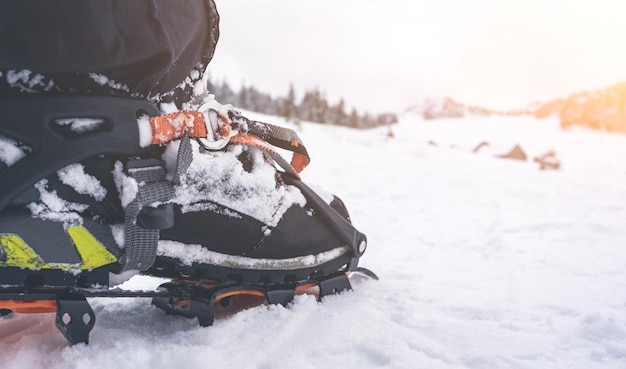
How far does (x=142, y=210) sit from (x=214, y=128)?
6.4 inches

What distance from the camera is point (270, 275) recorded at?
768mm

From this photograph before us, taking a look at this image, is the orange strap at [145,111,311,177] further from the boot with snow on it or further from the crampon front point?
the crampon front point

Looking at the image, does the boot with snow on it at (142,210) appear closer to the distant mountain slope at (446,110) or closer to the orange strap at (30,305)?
the orange strap at (30,305)

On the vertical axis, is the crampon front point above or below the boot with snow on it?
below

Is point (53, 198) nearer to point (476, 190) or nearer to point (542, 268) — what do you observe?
point (542, 268)

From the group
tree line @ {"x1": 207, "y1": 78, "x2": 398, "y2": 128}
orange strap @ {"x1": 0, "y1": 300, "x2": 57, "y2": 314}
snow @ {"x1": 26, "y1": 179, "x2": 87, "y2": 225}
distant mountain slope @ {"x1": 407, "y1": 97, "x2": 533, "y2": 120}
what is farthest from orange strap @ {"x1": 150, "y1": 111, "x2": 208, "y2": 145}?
distant mountain slope @ {"x1": 407, "y1": 97, "x2": 533, "y2": 120}

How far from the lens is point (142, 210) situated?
2.00ft

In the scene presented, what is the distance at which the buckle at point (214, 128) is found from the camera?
678 mm

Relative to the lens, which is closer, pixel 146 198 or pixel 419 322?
pixel 146 198

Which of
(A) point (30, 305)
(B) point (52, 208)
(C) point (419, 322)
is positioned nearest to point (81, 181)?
(B) point (52, 208)

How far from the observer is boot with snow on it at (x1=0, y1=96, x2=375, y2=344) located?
566mm

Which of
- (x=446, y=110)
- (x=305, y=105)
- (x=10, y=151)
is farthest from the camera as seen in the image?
(x=446, y=110)

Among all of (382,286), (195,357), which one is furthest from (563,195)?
(195,357)

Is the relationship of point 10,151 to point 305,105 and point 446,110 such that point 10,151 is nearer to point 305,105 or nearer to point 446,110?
point 305,105
